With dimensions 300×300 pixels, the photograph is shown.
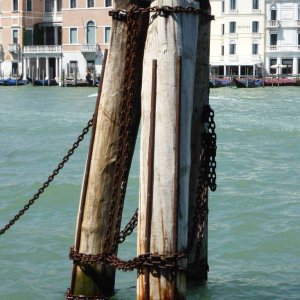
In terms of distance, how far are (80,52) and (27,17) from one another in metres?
3.55

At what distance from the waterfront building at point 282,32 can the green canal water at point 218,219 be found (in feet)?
94.4

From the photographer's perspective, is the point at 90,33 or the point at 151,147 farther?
the point at 90,33

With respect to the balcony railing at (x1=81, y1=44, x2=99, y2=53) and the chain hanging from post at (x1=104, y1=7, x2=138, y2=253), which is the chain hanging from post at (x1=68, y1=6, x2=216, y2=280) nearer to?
the chain hanging from post at (x1=104, y1=7, x2=138, y2=253)

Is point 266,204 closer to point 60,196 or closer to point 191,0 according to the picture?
point 60,196

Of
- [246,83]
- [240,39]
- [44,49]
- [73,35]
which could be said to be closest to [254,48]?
[240,39]

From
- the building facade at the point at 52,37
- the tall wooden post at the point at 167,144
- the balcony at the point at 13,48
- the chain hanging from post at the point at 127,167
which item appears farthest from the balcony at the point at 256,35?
the tall wooden post at the point at 167,144

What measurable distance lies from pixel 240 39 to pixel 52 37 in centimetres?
927

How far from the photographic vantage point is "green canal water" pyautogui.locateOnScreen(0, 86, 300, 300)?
429cm

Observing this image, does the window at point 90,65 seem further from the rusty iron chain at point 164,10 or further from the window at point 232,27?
the rusty iron chain at point 164,10

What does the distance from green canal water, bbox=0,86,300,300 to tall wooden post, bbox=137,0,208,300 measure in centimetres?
96

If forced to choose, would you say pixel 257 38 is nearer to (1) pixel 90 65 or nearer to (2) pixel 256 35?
(2) pixel 256 35

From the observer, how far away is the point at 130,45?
3.07m

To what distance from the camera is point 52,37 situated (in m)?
43.7

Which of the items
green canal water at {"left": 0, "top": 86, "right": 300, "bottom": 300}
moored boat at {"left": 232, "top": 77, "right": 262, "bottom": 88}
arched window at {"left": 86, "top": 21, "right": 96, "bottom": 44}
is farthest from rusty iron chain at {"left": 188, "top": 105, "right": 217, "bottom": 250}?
arched window at {"left": 86, "top": 21, "right": 96, "bottom": 44}
